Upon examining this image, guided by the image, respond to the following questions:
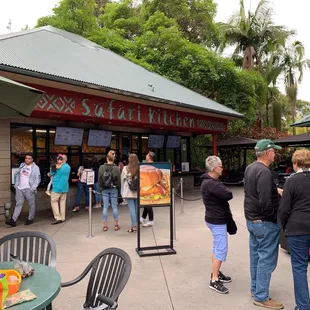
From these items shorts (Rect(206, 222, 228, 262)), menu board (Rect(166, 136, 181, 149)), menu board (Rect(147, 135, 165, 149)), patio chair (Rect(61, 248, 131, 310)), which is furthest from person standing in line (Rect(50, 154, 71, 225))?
menu board (Rect(166, 136, 181, 149))

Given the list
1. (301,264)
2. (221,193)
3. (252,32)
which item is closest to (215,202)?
(221,193)

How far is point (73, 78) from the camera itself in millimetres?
7281

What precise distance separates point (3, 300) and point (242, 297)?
276 centimetres

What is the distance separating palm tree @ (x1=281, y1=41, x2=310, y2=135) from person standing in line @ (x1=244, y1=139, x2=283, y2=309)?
27.5m

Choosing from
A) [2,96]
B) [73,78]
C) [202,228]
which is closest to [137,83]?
[73,78]

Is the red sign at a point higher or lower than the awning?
higher

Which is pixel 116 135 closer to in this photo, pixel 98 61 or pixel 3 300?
pixel 98 61

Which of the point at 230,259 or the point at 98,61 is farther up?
the point at 98,61

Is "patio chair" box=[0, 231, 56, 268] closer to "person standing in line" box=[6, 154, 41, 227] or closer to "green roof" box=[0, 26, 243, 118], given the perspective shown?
"green roof" box=[0, 26, 243, 118]

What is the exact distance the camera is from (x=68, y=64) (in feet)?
28.3

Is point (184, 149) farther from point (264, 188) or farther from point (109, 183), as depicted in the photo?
point (264, 188)

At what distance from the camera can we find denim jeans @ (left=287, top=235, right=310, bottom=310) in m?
2.93

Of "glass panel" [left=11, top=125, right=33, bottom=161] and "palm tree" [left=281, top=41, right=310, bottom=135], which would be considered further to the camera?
"palm tree" [left=281, top=41, right=310, bottom=135]

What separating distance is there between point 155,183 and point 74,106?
159 inches
